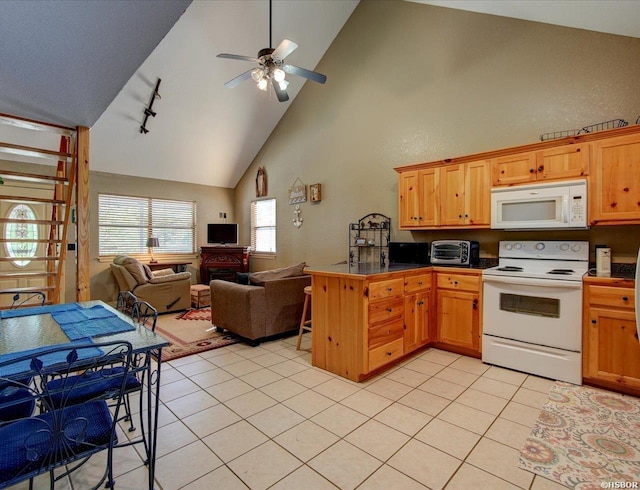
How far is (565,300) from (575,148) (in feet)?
4.51

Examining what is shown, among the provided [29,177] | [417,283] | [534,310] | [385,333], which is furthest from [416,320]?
[29,177]

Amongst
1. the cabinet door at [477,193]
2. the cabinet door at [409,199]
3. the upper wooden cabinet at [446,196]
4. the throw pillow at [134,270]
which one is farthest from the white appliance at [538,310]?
the throw pillow at [134,270]

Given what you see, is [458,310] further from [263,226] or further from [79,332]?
[263,226]

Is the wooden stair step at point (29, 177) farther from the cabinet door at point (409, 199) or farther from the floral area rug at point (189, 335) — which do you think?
the cabinet door at point (409, 199)

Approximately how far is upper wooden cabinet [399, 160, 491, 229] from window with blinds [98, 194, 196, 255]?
203 inches

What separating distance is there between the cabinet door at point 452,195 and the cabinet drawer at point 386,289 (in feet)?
3.54

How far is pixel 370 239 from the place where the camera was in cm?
498

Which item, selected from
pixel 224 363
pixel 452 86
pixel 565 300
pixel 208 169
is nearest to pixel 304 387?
pixel 224 363

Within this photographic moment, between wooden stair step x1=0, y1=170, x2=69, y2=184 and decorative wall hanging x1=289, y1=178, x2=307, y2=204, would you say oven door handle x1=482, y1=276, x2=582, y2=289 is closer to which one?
decorative wall hanging x1=289, y1=178, x2=307, y2=204

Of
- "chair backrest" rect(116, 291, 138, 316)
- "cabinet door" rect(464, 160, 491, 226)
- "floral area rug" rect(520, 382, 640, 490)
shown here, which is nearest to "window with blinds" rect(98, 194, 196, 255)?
"chair backrest" rect(116, 291, 138, 316)

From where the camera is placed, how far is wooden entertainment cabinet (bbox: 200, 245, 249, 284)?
22.9 feet

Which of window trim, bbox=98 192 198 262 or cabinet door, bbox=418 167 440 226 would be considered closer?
cabinet door, bbox=418 167 440 226

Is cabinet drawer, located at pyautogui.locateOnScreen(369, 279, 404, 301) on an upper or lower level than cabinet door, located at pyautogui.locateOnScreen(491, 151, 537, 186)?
lower

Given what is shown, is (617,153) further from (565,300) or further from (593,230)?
(565,300)
